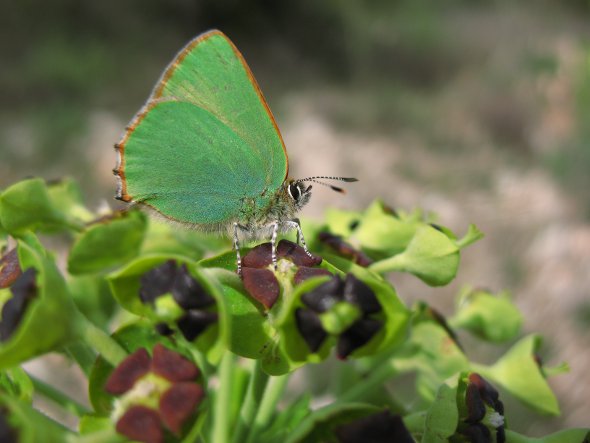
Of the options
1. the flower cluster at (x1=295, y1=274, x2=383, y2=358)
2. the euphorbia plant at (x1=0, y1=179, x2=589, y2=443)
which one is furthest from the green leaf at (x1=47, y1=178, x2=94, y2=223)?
the flower cluster at (x1=295, y1=274, x2=383, y2=358)

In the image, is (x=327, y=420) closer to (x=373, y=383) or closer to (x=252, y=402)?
(x=252, y=402)

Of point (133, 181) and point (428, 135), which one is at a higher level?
point (133, 181)

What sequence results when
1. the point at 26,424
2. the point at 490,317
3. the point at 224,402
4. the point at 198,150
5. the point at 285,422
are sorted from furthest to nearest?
the point at 490,317 < the point at 198,150 < the point at 285,422 < the point at 224,402 < the point at 26,424

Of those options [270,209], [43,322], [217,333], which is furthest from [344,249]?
[43,322]

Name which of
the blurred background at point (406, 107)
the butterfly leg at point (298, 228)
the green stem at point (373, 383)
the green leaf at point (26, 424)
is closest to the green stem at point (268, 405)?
the green stem at point (373, 383)

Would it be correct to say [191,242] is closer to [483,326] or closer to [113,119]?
[483,326]

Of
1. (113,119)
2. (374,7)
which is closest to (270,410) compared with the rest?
(113,119)
